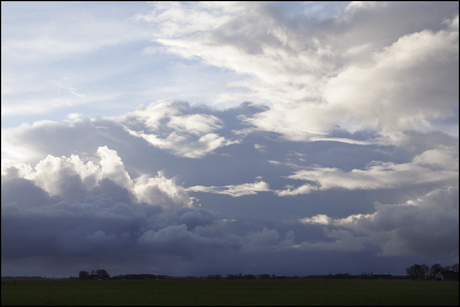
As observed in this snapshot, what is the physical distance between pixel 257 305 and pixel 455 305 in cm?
3837

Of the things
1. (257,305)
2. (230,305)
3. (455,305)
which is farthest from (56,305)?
(455,305)

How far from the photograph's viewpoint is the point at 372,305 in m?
68.5

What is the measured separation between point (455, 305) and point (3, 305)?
290 ft

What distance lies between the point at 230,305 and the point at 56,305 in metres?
34.9

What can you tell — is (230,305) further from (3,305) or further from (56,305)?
(3,305)

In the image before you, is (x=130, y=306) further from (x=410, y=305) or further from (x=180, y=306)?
(x=410, y=305)

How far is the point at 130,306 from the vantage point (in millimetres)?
67625

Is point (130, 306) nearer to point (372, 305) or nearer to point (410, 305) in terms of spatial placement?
point (372, 305)

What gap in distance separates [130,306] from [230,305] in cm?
1991

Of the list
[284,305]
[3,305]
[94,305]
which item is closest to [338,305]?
[284,305]

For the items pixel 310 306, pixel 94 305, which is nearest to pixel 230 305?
pixel 310 306

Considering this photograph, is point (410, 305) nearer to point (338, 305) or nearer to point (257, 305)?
point (338, 305)

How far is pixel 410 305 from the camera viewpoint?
6781 cm

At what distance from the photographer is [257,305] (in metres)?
69.1
